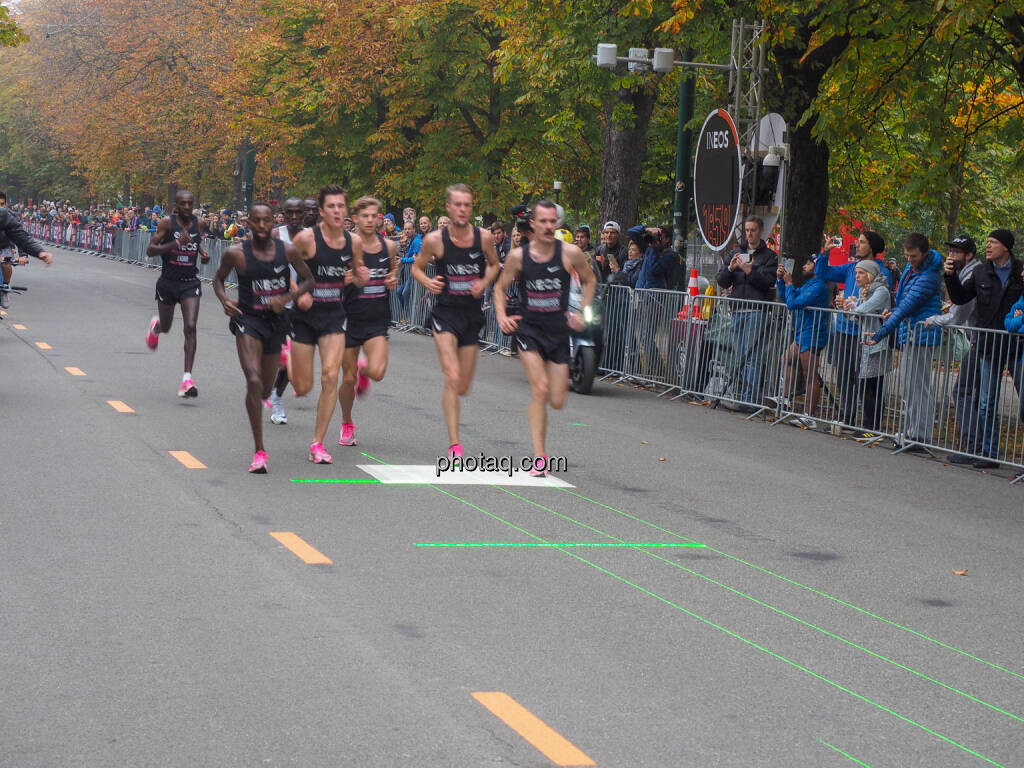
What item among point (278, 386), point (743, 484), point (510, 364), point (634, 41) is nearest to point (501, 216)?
point (634, 41)

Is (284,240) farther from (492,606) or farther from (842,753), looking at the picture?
(842,753)

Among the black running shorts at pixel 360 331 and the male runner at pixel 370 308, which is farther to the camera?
the black running shorts at pixel 360 331

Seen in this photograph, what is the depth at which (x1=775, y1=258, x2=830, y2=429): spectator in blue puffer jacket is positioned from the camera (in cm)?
1407

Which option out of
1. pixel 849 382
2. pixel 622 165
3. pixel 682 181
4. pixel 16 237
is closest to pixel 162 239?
pixel 16 237

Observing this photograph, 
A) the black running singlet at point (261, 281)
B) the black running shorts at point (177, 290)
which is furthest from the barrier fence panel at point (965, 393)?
the black running shorts at point (177, 290)

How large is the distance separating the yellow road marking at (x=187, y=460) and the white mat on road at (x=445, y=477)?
112cm

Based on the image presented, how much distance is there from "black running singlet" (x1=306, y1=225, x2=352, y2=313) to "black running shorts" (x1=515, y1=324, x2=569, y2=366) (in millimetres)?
1322

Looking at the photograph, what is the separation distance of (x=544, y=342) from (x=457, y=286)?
0.76m

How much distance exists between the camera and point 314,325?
34.1 feet

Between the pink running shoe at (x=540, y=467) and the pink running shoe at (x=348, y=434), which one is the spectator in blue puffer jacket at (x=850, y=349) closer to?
the pink running shoe at (x=540, y=467)

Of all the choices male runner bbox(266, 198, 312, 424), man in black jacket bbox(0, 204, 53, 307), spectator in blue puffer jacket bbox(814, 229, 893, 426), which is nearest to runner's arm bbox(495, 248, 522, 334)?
male runner bbox(266, 198, 312, 424)

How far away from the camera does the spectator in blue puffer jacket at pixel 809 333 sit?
14.1m

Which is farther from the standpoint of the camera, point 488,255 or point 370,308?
point 370,308

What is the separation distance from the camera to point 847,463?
475 inches
